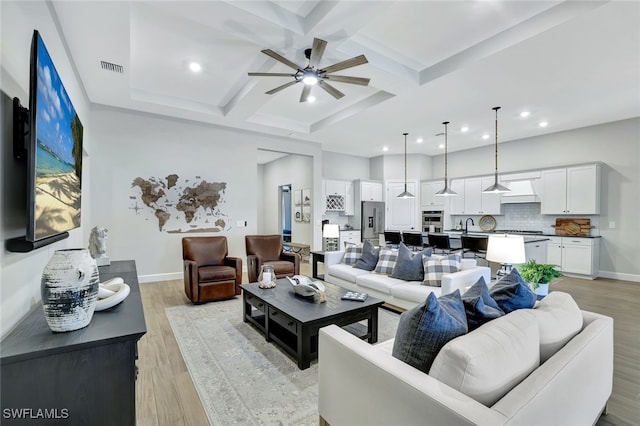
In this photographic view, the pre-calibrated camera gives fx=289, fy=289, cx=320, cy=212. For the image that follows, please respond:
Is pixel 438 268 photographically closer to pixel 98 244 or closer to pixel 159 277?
pixel 98 244

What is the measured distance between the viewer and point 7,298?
1322mm

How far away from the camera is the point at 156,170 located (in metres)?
5.27

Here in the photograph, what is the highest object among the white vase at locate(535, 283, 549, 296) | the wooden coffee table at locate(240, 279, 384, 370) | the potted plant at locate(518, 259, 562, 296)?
the potted plant at locate(518, 259, 562, 296)

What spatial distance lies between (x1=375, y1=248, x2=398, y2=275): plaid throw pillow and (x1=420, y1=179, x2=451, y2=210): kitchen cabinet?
4.63 meters

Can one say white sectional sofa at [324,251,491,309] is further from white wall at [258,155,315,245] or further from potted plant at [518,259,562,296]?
white wall at [258,155,315,245]

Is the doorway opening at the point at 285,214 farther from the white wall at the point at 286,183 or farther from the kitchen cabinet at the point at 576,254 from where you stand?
the kitchen cabinet at the point at 576,254

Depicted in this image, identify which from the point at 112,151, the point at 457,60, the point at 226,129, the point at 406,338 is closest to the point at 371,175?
the point at 226,129

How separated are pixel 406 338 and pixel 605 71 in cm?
456

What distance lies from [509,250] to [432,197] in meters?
5.81

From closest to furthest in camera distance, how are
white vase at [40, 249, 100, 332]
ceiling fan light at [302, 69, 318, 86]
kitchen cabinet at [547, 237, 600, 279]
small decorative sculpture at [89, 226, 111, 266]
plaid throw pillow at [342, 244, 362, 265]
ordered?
white vase at [40, 249, 100, 332]
small decorative sculpture at [89, 226, 111, 266]
ceiling fan light at [302, 69, 318, 86]
plaid throw pillow at [342, 244, 362, 265]
kitchen cabinet at [547, 237, 600, 279]

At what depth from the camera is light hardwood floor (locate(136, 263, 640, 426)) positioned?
6.17ft

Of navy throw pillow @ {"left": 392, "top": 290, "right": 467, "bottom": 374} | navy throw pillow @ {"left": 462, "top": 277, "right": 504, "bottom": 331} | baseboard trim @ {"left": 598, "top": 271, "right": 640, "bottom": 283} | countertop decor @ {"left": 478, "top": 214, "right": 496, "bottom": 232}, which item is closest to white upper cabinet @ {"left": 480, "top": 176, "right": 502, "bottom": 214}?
countertop decor @ {"left": 478, "top": 214, "right": 496, "bottom": 232}

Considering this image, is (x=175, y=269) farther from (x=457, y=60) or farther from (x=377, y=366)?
(x=457, y=60)

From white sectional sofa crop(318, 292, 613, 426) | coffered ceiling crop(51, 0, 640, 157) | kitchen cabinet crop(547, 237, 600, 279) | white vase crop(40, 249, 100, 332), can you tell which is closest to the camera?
white sectional sofa crop(318, 292, 613, 426)
